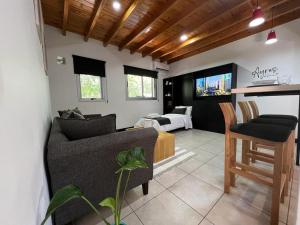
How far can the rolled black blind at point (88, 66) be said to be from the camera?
148 inches

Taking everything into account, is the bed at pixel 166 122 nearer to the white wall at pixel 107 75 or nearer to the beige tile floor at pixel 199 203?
the white wall at pixel 107 75

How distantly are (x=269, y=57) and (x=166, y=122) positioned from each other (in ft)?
10.0

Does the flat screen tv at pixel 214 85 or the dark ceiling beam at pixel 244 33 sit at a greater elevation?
the dark ceiling beam at pixel 244 33

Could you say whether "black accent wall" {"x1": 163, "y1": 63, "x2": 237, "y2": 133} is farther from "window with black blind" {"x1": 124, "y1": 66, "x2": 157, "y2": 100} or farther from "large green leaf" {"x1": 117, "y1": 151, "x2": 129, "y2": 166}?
"large green leaf" {"x1": 117, "y1": 151, "x2": 129, "y2": 166}

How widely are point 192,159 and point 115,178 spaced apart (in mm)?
1561

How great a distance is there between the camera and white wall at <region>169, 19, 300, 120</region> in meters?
3.00

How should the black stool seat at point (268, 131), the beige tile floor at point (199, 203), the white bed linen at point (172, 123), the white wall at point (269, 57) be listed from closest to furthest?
the black stool seat at point (268, 131)
the beige tile floor at point (199, 203)
the white wall at point (269, 57)
the white bed linen at point (172, 123)

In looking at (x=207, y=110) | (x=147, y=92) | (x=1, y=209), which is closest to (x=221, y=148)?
(x=207, y=110)

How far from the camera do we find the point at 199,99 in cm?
465

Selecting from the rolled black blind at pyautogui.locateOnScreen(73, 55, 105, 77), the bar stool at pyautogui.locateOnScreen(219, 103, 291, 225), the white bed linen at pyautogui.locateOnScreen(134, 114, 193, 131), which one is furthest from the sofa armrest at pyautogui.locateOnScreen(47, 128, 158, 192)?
the rolled black blind at pyautogui.locateOnScreen(73, 55, 105, 77)

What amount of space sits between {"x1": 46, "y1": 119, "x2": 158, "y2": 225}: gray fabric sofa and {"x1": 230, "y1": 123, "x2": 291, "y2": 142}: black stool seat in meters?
0.92

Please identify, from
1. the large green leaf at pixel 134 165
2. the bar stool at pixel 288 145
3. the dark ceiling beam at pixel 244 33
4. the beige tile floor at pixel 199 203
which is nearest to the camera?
the large green leaf at pixel 134 165

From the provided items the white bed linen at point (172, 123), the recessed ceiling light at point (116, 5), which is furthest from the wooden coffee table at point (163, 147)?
the recessed ceiling light at point (116, 5)

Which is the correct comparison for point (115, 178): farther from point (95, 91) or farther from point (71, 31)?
point (71, 31)
